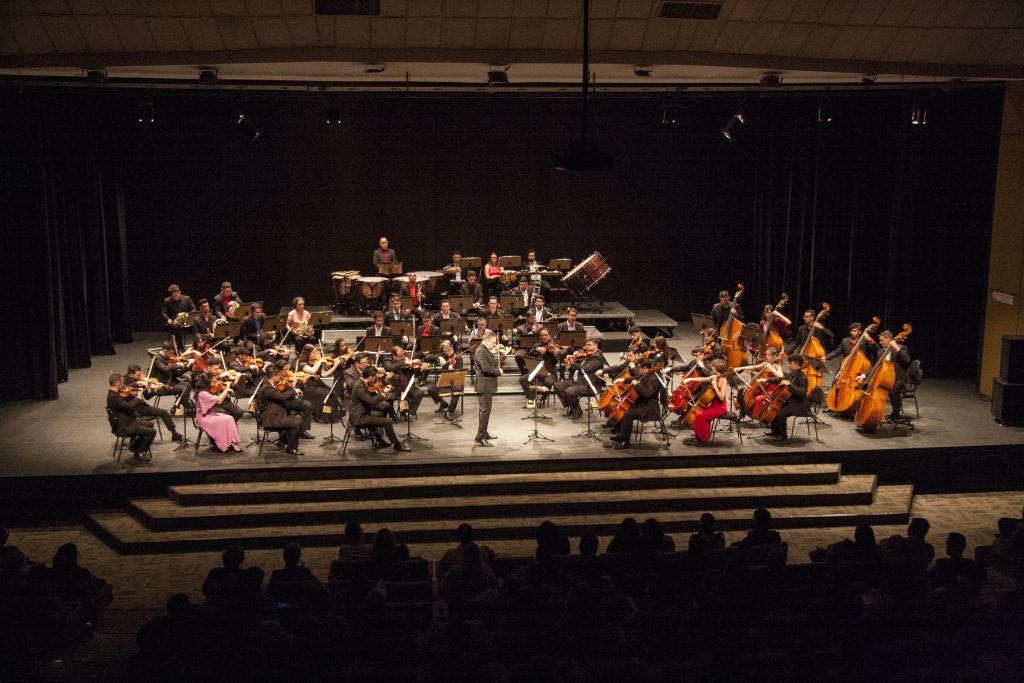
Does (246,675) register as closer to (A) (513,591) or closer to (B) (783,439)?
(A) (513,591)

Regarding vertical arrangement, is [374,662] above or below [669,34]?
below

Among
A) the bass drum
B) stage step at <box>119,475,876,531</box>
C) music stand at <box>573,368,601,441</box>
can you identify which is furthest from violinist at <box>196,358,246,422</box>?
the bass drum

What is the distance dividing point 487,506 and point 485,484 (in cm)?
37

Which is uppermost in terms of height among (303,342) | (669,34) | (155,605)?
(669,34)

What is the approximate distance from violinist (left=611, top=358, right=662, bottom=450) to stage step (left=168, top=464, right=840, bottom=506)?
0.51 metres

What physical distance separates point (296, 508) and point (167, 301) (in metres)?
5.55

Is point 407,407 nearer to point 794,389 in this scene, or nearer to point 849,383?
point 794,389

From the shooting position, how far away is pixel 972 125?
14805 mm

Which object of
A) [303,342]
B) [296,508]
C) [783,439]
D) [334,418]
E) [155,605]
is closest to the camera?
[155,605]

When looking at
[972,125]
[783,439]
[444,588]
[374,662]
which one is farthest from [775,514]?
[972,125]

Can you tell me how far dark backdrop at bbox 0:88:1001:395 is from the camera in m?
16.5

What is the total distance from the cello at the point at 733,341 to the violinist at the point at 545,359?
2595mm

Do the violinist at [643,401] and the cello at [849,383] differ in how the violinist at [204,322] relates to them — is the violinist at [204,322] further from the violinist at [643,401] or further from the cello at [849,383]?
the cello at [849,383]

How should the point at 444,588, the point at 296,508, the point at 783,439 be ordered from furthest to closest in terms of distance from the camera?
1. the point at 783,439
2. the point at 296,508
3. the point at 444,588
